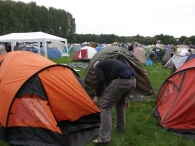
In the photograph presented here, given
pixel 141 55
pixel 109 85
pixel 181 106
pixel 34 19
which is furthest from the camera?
pixel 34 19

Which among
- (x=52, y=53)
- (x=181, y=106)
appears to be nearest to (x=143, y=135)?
(x=181, y=106)

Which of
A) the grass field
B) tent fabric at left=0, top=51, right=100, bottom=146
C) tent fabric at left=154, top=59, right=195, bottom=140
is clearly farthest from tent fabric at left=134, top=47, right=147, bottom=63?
tent fabric at left=0, top=51, right=100, bottom=146

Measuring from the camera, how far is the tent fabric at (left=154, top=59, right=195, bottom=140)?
4160mm

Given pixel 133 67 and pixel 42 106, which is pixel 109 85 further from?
pixel 133 67

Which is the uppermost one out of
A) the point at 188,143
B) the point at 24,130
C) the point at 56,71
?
the point at 56,71

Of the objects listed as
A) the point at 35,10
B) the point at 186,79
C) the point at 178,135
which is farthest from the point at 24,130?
the point at 35,10

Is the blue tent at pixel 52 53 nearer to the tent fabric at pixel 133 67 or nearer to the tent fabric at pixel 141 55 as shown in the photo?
the tent fabric at pixel 141 55

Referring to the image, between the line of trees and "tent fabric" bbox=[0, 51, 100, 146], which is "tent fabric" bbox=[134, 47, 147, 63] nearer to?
"tent fabric" bbox=[0, 51, 100, 146]

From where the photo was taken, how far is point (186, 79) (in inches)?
177

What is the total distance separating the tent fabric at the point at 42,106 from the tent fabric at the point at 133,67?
1829 millimetres

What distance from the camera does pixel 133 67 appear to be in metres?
6.55

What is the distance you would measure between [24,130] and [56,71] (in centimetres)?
138

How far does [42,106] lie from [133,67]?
3602 mm

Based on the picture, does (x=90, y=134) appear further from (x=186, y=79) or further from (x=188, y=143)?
(x=186, y=79)
